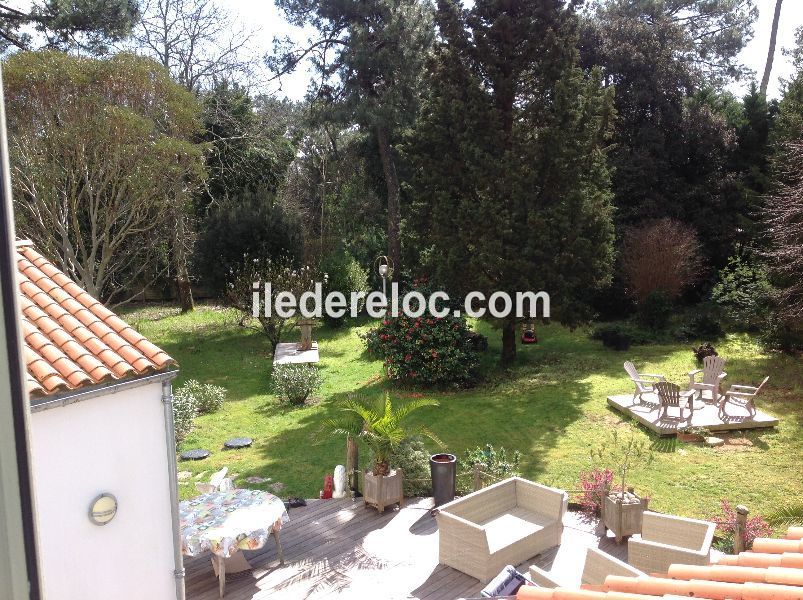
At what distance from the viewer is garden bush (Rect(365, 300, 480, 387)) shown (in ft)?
57.8

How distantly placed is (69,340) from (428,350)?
37.5 ft

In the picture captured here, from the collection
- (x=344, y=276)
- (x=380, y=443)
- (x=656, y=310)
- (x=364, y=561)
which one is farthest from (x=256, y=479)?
(x=656, y=310)

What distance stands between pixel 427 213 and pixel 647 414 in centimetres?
831

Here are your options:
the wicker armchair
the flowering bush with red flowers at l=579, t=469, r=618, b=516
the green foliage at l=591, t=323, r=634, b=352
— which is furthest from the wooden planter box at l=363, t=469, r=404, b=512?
the green foliage at l=591, t=323, r=634, b=352

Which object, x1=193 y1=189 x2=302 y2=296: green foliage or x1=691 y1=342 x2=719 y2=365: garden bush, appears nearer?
x1=691 y1=342 x2=719 y2=365: garden bush

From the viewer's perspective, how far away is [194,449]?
45.7 ft

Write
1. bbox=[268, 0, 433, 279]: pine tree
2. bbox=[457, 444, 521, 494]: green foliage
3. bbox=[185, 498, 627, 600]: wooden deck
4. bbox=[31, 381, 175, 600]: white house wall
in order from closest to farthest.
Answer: bbox=[31, 381, 175, 600]: white house wall, bbox=[185, 498, 627, 600]: wooden deck, bbox=[457, 444, 521, 494]: green foliage, bbox=[268, 0, 433, 279]: pine tree

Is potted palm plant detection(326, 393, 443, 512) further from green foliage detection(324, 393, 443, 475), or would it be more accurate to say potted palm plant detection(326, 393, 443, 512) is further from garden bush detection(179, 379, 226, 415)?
garden bush detection(179, 379, 226, 415)

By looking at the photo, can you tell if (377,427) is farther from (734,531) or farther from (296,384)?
(296,384)

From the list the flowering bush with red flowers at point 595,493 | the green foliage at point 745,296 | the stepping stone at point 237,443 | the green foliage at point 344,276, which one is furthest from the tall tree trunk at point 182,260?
the flowering bush with red flowers at point 595,493

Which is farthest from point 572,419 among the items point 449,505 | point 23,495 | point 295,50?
point 295,50

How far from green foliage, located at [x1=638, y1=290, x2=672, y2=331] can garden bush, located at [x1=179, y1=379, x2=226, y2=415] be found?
13855mm

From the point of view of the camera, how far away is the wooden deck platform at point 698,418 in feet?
44.4

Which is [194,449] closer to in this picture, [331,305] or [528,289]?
[528,289]
